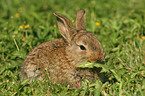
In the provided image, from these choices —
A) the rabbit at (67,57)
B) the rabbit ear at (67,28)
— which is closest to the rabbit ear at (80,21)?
the rabbit at (67,57)

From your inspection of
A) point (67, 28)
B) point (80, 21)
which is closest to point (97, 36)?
point (80, 21)

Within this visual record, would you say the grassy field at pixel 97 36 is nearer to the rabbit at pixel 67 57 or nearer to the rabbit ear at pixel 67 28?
the rabbit at pixel 67 57

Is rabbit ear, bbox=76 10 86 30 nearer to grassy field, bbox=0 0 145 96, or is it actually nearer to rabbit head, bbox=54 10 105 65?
rabbit head, bbox=54 10 105 65

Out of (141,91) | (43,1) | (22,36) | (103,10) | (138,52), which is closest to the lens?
(141,91)

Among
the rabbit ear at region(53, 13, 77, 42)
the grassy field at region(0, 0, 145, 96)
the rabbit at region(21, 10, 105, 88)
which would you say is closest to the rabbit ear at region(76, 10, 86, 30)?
the rabbit at region(21, 10, 105, 88)

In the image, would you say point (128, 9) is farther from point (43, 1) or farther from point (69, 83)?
point (69, 83)

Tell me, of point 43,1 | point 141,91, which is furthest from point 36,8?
point 141,91

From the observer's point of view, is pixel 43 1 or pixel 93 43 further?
pixel 43 1
